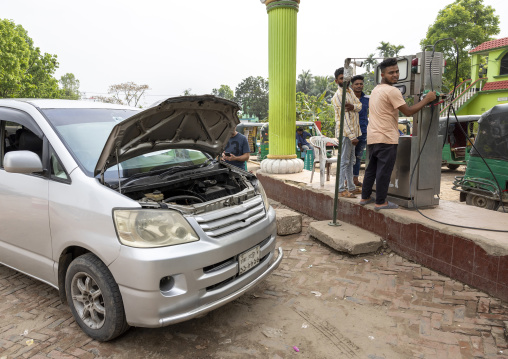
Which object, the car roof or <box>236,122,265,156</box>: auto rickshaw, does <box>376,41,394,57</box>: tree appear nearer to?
<box>236,122,265,156</box>: auto rickshaw

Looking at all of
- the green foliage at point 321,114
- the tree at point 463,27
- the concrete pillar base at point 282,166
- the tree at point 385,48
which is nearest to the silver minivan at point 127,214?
Answer: the concrete pillar base at point 282,166

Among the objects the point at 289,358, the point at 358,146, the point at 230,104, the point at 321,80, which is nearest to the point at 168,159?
the point at 230,104

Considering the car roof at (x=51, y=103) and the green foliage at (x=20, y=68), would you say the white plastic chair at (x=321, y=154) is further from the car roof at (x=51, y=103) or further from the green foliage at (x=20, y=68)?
the green foliage at (x=20, y=68)

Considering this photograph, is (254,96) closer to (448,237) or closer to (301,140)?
(301,140)

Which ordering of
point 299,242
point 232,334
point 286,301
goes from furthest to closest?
1. point 299,242
2. point 286,301
3. point 232,334

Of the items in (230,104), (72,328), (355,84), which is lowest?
(72,328)

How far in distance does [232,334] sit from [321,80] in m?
60.5

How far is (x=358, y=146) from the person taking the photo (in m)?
5.51

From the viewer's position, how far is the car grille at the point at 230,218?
241cm

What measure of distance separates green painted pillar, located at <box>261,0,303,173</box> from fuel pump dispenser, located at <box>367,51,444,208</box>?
3.44m

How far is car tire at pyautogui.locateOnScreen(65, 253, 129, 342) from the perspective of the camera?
7.66ft

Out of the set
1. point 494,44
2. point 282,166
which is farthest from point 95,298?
point 494,44

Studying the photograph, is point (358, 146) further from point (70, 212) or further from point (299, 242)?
point (70, 212)

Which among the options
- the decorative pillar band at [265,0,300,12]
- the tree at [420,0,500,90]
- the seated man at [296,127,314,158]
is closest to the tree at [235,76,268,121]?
the tree at [420,0,500,90]
